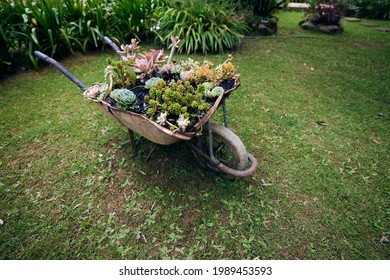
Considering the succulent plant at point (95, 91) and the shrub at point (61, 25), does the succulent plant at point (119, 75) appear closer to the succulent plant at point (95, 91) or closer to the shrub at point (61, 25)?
the succulent plant at point (95, 91)

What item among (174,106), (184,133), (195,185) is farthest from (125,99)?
(195,185)

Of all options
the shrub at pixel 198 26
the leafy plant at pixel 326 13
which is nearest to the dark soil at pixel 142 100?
the shrub at pixel 198 26

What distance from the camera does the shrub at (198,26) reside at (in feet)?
13.9

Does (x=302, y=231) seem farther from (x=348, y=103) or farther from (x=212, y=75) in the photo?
(x=348, y=103)

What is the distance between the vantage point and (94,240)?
1577 mm

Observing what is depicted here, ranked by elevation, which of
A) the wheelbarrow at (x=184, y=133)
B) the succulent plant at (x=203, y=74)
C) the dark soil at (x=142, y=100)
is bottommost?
the wheelbarrow at (x=184, y=133)

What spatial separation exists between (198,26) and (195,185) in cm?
343

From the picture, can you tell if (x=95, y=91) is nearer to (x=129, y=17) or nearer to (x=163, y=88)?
(x=163, y=88)

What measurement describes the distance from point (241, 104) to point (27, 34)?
3.16 metres

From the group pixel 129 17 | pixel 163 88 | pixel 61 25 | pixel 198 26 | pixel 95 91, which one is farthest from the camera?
pixel 198 26

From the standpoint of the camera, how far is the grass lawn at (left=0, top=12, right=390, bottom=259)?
1.58 m

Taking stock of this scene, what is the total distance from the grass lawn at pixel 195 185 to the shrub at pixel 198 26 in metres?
1.64

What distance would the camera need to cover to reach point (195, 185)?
6.39ft

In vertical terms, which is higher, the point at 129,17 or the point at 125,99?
the point at 129,17
